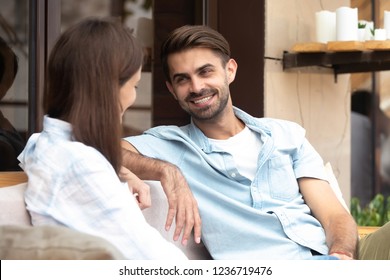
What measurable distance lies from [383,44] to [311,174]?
1.13 metres

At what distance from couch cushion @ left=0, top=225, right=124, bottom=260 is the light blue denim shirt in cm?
65

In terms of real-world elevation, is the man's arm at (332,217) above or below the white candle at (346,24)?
below

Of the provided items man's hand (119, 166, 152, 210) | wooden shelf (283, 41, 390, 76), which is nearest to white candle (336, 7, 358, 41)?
wooden shelf (283, 41, 390, 76)

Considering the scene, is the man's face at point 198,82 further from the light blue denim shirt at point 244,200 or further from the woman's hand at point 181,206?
the woman's hand at point 181,206

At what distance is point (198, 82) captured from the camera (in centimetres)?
179

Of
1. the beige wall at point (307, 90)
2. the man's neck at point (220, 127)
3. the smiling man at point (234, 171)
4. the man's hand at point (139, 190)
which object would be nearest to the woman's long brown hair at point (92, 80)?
the man's hand at point (139, 190)

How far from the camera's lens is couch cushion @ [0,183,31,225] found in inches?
52.0

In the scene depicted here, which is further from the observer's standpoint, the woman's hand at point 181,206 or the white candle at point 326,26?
the white candle at point 326,26

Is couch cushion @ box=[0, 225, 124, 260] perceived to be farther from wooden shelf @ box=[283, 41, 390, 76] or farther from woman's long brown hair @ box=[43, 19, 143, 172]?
wooden shelf @ box=[283, 41, 390, 76]

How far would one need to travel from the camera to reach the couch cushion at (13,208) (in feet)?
4.33

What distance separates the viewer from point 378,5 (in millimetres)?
4441

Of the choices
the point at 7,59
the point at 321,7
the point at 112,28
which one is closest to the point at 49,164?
the point at 112,28

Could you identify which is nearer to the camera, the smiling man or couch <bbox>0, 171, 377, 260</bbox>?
couch <bbox>0, 171, 377, 260</bbox>

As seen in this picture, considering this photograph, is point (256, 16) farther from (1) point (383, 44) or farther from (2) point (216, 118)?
(2) point (216, 118)
